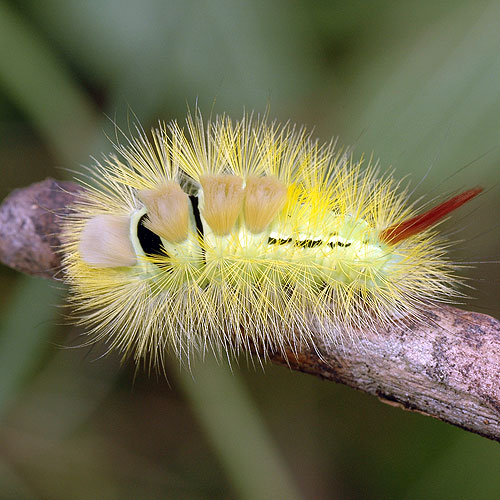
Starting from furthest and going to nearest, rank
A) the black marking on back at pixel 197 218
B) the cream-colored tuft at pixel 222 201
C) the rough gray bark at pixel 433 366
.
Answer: the black marking on back at pixel 197 218 → the cream-colored tuft at pixel 222 201 → the rough gray bark at pixel 433 366

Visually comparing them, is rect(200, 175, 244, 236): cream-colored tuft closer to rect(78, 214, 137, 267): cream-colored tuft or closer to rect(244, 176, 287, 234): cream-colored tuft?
rect(244, 176, 287, 234): cream-colored tuft

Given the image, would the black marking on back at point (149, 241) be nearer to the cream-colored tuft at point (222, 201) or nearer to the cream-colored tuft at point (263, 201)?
the cream-colored tuft at point (222, 201)

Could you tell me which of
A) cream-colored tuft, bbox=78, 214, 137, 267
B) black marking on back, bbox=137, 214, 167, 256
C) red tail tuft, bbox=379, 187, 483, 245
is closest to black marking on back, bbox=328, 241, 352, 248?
red tail tuft, bbox=379, 187, 483, 245

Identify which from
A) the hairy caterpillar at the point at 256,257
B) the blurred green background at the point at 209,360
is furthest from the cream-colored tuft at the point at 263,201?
the blurred green background at the point at 209,360

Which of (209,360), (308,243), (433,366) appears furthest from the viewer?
(209,360)

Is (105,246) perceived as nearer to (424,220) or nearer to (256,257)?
(256,257)

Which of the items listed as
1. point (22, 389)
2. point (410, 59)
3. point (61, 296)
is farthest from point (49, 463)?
point (410, 59)

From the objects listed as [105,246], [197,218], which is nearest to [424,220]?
[197,218]
